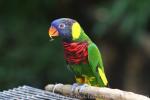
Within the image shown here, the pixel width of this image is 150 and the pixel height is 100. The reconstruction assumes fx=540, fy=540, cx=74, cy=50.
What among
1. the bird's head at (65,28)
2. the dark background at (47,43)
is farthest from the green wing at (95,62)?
the dark background at (47,43)

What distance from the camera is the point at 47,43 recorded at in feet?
16.9

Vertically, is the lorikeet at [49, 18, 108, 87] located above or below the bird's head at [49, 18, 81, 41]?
below

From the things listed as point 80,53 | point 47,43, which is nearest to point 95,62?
point 80,53

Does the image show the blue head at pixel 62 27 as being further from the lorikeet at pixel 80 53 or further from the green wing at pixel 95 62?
the green wing at pixel 95 62

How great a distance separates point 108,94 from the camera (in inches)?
94.0

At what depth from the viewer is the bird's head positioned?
2.79 meters

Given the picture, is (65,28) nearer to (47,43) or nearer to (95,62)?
(95,62)

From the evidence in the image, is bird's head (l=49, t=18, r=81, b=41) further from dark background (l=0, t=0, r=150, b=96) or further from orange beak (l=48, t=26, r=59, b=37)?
dark background (l=0, t=0, r=150, b=96)

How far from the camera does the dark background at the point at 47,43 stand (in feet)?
16.5

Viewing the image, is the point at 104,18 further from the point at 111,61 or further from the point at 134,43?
the point at 111,61

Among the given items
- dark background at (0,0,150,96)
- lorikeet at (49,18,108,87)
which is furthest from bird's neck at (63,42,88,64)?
dark background at (0,0,150,96)

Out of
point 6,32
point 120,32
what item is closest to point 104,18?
point 120,32

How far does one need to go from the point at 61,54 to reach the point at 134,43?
73cm

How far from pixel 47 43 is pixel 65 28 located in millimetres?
2348
